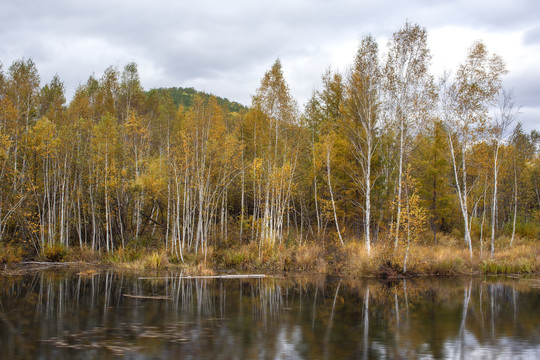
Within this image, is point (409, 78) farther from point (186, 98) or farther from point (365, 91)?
point (186, 98)

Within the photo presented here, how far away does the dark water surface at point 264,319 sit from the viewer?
7512 mm

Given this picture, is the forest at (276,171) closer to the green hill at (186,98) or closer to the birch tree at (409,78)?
the birch tree at (409,78)

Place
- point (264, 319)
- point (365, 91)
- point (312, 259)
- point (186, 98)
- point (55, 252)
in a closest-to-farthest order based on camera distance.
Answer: point (264, 319) → point (312, 259) → point (365, 91) → point (55, 252) → point (186, 98)

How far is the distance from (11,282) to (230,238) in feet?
35.7

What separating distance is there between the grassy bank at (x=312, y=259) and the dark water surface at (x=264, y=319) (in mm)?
1517

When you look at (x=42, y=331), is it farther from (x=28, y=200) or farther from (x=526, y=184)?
(x=526, y=184)

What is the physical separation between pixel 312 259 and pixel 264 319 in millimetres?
9321


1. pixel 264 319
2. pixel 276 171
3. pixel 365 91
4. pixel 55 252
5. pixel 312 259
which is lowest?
pixel 264 319

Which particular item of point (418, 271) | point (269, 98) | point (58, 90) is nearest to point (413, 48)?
point (269, 98)

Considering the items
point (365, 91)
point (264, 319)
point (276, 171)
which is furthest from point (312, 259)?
point (264, 319)

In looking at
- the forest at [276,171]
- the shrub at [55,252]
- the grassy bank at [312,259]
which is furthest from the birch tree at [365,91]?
the shrub at [55,252]

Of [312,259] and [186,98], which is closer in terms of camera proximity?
[312,259]

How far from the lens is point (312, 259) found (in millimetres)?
19219

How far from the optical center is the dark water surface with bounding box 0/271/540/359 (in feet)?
24.6
